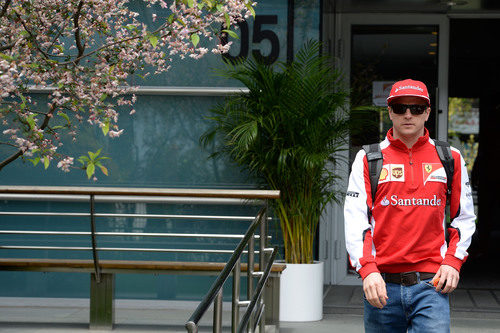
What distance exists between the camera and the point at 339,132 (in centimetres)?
618

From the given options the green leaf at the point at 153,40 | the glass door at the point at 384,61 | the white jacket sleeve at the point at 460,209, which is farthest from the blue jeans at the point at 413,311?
the glass door at the point at 384,61

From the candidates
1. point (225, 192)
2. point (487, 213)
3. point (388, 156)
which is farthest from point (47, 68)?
point (487, 213)

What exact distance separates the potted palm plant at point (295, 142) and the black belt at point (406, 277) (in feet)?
10.1

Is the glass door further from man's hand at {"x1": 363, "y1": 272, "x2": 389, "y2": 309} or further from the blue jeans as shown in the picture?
man's hand at {"x1": 363, "y1": 272, "x2": 389, "y2": 309}

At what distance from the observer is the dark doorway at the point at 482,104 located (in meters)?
9.59

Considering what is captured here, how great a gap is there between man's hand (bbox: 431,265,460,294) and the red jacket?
3cm

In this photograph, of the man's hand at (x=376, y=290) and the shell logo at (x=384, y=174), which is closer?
the man's hand at (x=376, y=290)

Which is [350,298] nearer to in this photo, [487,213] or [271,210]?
[271,210]

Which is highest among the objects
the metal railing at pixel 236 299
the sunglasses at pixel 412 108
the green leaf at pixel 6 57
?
the green leaf at pixel 6 57

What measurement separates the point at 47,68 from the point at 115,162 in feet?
11.9

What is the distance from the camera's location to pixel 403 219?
2.87 metres

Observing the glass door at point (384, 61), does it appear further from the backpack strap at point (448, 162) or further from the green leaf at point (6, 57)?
the green leaf at point (6, 57)

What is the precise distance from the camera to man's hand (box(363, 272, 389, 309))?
2746 mm

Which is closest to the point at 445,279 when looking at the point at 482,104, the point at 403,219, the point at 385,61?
the point at 403,219
